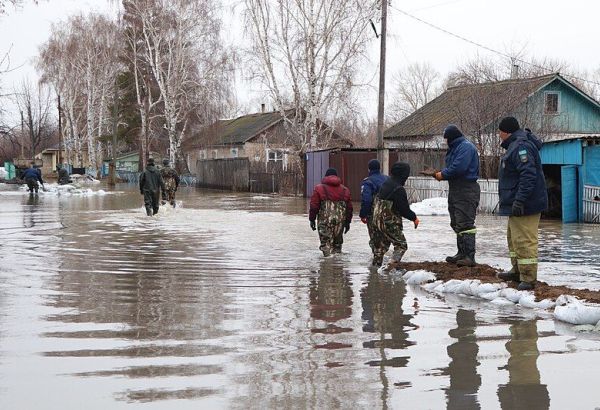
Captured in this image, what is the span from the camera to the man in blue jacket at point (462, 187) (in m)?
9.95

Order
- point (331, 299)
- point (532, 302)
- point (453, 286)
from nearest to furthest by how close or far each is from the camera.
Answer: point (532, 302) < point (331, 299) < point (453, 286)

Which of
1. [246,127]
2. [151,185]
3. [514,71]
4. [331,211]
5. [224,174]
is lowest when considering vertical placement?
[331,211]

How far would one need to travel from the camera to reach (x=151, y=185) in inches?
870

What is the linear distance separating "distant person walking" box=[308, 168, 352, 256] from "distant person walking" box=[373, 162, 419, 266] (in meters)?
1.69

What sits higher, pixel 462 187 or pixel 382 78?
pixel 382 78

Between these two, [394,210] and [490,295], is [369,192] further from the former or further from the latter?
[490,295]

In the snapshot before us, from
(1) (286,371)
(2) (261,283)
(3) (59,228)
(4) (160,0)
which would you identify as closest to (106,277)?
(2) (261,283)

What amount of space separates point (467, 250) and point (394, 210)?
1336 millimetres

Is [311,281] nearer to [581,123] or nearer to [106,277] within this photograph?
[106,277]

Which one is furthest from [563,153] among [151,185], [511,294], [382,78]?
[511,294]

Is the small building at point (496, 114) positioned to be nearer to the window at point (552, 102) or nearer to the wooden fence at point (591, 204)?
the window at point (552, 102)

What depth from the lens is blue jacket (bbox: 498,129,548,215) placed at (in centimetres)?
824

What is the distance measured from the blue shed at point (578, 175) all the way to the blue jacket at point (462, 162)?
10691mm

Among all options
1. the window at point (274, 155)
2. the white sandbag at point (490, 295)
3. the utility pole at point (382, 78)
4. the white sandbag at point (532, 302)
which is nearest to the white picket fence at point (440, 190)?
the utility pole at point (382, 78)
